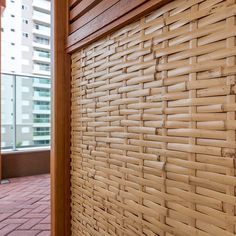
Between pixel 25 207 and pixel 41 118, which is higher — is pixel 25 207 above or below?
below

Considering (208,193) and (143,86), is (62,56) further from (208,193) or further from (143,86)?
(208,193)

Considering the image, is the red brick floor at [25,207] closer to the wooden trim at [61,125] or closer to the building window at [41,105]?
the wooden trim at [61,125]

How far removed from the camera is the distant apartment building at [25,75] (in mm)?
3855

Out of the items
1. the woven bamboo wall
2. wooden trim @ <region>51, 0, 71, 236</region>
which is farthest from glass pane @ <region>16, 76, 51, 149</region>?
the woven bamboo wall

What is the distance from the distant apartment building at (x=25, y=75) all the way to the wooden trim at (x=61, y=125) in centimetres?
275

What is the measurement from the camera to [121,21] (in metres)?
0.87

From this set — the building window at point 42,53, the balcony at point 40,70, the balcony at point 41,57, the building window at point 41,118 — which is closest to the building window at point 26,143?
the building window at point 41,118

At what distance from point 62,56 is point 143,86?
1.92 feet

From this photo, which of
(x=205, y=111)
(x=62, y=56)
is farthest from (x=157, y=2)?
(x=62, y=56)

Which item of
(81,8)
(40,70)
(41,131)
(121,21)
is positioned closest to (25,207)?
(41,131)

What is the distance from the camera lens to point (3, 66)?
382 centimetres

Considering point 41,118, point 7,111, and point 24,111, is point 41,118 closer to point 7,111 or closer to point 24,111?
point 24,111

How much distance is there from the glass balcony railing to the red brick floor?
617mm

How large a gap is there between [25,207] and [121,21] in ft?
7.42
